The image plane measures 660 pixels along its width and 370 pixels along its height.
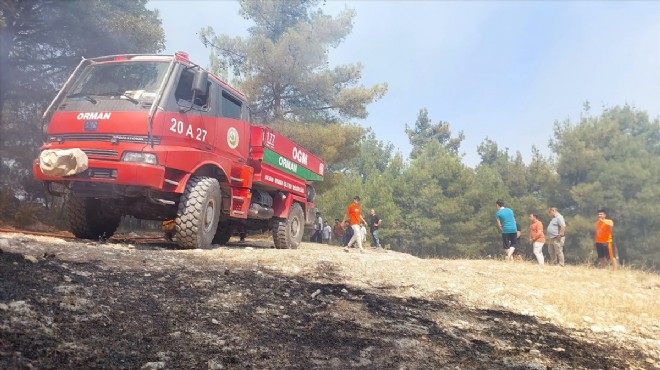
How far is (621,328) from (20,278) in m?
5.35

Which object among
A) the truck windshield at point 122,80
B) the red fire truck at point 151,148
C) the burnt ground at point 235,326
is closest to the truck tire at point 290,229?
the red fire truck at point 151,148

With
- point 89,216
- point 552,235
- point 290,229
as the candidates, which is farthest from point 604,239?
point 89,216

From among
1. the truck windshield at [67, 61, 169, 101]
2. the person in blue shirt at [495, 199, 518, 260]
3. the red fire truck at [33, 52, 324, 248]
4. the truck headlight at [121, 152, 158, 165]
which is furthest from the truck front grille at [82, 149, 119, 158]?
the person in blue shirt at [495, 199, 518, 260]

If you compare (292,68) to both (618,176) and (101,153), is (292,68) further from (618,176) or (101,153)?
(618,176)

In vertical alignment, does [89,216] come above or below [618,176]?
below

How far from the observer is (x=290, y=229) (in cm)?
898

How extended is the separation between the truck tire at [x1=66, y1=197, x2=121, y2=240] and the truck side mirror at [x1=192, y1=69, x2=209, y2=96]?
229 cm

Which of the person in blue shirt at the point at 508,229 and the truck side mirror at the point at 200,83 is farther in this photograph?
the person in blue shirt at the point at 508,229

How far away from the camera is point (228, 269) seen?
15.1ft

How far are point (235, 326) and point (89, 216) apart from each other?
503 centimetres

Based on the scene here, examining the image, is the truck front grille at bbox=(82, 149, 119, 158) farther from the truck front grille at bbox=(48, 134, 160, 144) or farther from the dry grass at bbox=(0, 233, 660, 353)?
the dry grass at bbox=(0, 233, 660, 353)

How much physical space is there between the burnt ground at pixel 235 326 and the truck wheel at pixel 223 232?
4.26 meters

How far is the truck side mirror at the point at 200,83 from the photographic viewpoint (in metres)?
5.79

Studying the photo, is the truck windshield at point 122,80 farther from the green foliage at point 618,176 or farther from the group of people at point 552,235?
the green foliage at point 618,176
